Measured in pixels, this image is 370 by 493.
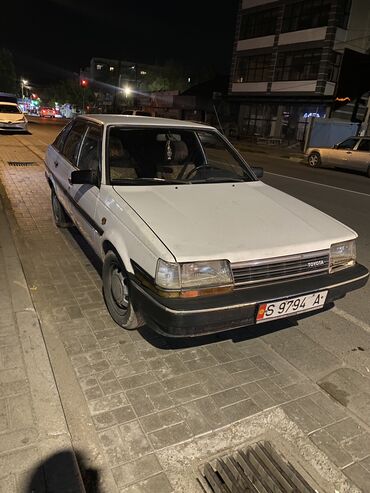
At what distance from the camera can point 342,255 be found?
3275 mm

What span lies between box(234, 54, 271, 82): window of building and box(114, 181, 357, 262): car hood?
35045 millimetres

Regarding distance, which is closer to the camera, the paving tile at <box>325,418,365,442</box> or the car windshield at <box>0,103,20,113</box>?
the paving tile at <box>325,418,365,442</box>

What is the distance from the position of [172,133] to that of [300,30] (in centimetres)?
3342

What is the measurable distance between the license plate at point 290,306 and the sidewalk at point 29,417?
1.49 m

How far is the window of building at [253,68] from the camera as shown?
35.2 meters

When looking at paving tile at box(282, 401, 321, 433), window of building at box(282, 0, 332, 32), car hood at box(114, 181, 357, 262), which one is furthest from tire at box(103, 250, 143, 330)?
window of building at box(282, 0, 332, 32)

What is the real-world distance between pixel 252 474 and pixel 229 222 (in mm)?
1723

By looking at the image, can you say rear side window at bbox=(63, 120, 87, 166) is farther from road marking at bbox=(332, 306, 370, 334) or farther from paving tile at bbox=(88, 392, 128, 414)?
road marking at bbox=(332, 306, 370, 334)

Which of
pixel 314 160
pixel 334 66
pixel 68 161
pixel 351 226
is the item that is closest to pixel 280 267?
pixel 68 161

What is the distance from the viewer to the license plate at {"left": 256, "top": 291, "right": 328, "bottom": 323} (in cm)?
279

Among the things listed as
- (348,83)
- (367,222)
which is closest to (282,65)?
(348,83)

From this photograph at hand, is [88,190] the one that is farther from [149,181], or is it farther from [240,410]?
[240,410]

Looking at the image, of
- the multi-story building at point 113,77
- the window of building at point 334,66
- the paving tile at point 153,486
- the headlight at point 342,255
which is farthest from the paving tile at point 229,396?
the multi-story building at point 113,77

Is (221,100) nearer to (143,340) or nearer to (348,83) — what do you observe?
(348,83)
